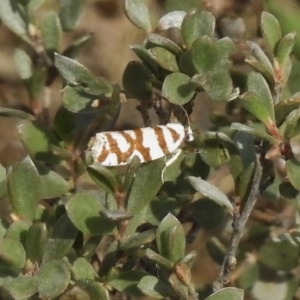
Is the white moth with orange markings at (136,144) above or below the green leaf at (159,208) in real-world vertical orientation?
above

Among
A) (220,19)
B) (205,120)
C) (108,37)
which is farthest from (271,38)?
(108,37)

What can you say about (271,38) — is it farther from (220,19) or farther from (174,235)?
(220,19)

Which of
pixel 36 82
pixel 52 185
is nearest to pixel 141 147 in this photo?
pixel 52 185

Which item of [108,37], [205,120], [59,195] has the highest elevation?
[59,195]

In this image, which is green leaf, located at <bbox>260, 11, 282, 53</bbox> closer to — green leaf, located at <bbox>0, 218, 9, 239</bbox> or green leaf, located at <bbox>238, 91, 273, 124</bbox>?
green leaf, located at <bbox>238, 91, 273, 124</bbox>

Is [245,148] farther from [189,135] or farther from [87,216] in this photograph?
[87,216]

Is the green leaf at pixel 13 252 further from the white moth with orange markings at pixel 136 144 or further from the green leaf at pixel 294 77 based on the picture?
the green leaf at pixel 294 77

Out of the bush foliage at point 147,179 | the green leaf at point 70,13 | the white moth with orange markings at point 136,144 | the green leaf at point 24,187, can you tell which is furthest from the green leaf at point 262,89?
the green leaf at point 70,13
